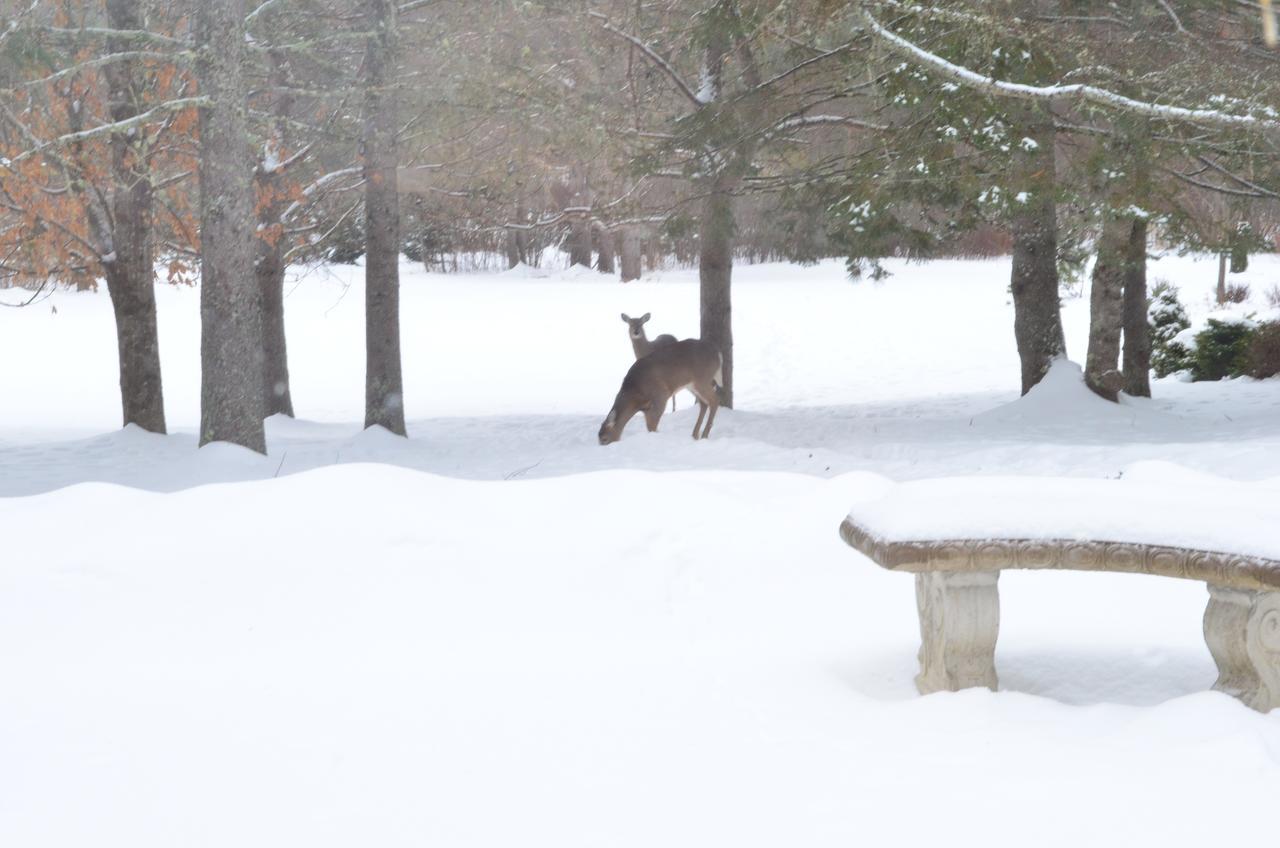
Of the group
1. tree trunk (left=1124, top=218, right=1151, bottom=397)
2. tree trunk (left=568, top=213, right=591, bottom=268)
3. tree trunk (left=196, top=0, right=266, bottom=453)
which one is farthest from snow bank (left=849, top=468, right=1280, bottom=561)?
tree trunk (left=568, top=213, right=591, bottom=268)

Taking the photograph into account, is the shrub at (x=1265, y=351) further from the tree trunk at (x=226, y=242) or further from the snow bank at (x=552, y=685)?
the tree trunk at (x=226, y=242)

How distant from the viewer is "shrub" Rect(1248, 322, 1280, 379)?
60.0 ft

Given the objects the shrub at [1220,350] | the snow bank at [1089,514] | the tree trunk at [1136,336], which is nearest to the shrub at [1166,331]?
the shrub at [1220,350]

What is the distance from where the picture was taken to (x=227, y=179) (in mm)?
10383

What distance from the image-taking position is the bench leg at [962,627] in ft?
13.6

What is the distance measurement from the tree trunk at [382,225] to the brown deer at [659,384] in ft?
7.85

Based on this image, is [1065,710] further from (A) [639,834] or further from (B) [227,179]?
(B) [227,179]

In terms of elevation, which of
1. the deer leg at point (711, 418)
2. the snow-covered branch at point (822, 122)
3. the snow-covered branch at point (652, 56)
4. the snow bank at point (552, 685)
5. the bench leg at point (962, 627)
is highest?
the snow-covered branch at point (652, 56)

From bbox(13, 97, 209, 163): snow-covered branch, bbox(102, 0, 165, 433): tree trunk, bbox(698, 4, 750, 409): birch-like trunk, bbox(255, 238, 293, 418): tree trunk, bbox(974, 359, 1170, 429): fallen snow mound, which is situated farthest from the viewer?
bbox(255, 238, 293, 418): tree trunk

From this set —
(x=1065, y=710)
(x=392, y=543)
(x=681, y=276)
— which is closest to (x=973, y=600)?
(x=1065, y=710)

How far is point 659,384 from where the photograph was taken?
13.1 metres

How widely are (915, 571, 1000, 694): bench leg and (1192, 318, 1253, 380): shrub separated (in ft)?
55.5

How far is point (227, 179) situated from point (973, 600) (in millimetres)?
8009

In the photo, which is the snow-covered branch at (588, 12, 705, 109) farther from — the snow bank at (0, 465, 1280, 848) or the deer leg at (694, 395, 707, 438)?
the snow bank at (0, 465, 1280, 848)
